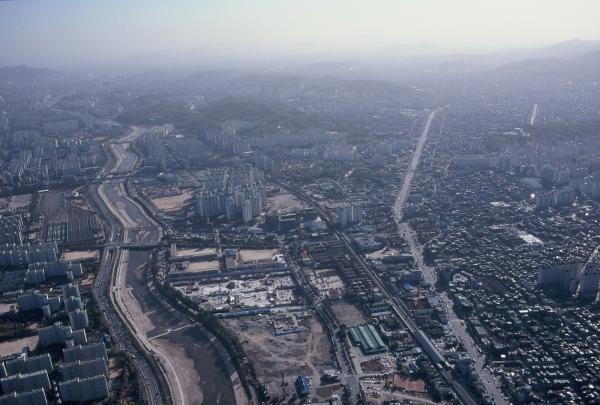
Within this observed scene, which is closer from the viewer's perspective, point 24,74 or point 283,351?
point 283,351

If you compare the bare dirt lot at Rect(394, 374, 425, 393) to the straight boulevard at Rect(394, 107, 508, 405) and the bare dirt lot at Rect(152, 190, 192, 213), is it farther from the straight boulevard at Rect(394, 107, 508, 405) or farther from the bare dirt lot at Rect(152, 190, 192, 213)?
the bare dirt lot at Rect(152, 190, 192, 213)

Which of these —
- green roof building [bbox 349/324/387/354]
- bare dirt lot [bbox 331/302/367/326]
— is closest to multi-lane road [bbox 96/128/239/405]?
green roof building [bbox 349/324/387/354]

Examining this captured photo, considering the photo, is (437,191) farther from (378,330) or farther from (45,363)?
(45,363)

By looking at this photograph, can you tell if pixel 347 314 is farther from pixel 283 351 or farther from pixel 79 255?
pixel 79 255

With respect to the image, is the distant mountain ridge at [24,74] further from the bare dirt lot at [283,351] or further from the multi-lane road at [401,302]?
the bare dirt lot at [283,351]

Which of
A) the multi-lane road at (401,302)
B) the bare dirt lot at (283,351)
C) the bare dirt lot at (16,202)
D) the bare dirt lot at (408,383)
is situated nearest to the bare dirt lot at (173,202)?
the multi-lane road at (401,302)

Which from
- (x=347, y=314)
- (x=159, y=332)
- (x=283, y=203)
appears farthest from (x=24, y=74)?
(x=347, y=314)
